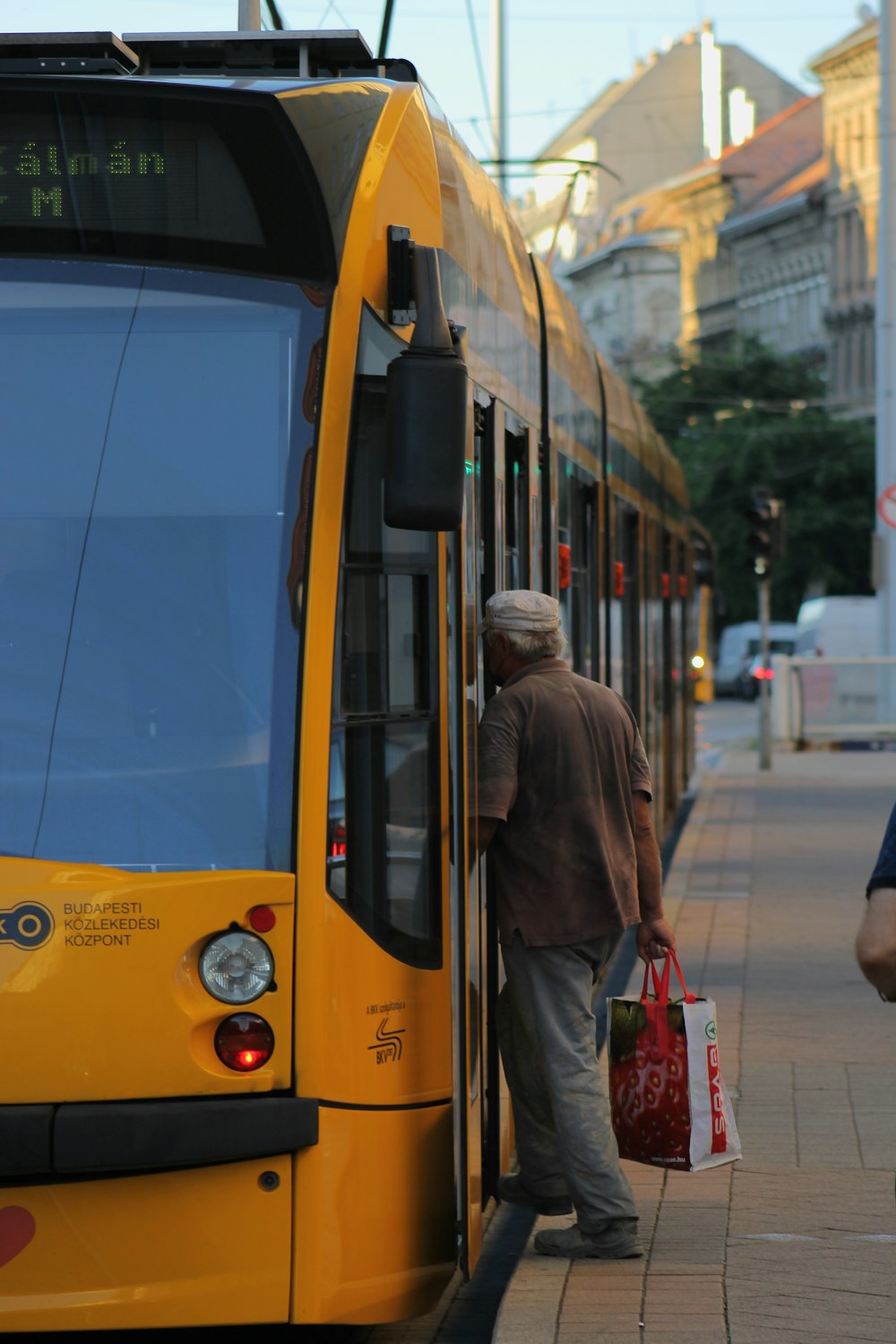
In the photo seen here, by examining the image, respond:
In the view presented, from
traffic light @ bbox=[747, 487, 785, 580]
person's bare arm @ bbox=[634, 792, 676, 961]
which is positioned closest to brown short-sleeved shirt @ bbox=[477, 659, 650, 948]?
person's bare arm @ bbox=[634, 792, 676, 961]

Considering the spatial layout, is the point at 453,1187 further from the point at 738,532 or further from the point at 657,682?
the point at 738,532

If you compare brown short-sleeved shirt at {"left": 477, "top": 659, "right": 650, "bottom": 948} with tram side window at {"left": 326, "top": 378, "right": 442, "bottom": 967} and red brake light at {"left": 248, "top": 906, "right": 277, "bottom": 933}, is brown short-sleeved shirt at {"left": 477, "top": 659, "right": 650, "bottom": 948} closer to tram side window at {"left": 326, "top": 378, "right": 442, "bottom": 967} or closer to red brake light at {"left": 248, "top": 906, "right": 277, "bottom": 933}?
tram side window at {"left": 326, "top": 378, "right": 442, "bottom": 967}

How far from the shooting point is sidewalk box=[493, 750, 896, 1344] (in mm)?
5598

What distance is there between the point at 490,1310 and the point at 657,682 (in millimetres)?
11125

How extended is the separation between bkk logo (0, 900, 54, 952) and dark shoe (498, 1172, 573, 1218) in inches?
80.7

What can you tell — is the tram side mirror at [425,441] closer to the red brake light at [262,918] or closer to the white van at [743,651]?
the red brake light at [262,918]

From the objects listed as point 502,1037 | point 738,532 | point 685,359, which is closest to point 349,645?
point 502,1037

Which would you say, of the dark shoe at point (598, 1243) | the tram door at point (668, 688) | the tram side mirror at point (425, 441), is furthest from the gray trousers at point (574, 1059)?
the tram door at point (668, 688)

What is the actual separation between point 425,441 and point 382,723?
70 centimetres

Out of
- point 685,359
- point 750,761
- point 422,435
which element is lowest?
point 750,761

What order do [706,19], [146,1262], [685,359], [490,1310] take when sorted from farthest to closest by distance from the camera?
[706,19], [685,359], [490,1310], [146,1262]

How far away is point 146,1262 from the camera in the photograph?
16.0ft

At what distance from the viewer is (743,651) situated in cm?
6397

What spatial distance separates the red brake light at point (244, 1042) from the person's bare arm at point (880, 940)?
5.41 feet
